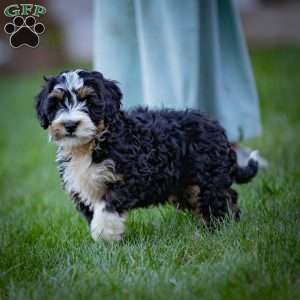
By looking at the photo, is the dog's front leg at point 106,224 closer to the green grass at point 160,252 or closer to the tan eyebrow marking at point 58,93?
the green grass at point 160,252

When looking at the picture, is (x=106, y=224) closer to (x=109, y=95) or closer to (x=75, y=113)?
(x=75, y=113)

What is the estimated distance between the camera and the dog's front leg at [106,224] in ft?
15.5

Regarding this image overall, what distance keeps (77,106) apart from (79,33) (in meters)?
18.5

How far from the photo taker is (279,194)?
5953 millimetres

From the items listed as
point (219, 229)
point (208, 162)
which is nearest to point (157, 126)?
point (208, 162)

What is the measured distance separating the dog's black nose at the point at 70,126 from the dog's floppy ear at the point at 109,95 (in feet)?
1.08

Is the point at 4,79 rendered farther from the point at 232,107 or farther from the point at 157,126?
the point at 157,126

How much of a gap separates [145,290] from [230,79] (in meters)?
4.45

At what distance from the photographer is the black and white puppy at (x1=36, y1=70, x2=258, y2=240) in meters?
4.73

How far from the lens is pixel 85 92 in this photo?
15.5ft

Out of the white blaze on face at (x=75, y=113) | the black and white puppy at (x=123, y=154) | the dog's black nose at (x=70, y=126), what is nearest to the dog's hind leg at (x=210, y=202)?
the black and white puppy at (x=123, y=154)

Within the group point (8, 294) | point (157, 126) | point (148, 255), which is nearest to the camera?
point (8, 294)

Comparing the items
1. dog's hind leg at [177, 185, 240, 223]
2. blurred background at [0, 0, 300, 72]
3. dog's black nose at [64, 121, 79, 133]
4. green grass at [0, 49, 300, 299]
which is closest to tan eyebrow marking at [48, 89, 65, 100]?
dog's black nose at [64, 121, 79, 133]
